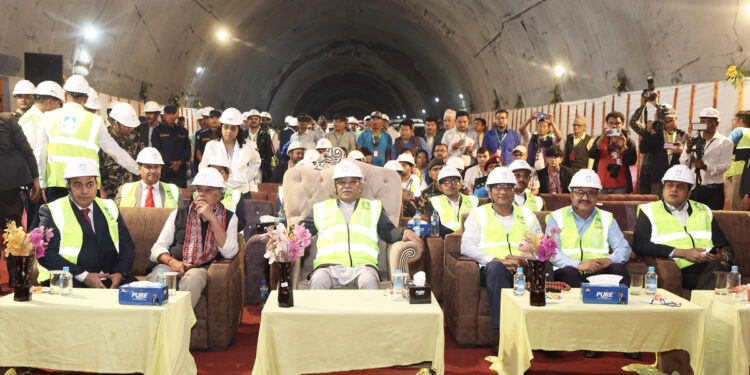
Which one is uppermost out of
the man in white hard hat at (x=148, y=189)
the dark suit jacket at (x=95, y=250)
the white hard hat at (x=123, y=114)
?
the white hard hat at (x=123, y=114)

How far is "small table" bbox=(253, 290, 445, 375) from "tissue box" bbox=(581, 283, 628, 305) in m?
0.93

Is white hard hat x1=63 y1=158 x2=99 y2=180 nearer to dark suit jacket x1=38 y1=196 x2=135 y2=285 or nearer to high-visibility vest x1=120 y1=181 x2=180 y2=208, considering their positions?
dark suit jacket x1=38 y1=196 x2=135 y2=285

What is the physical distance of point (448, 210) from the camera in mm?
6773

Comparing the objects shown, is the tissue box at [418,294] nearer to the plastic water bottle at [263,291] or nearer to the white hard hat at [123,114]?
the plastic water bottle at [263,291]

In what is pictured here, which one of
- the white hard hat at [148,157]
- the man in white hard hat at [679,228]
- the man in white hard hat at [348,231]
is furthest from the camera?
the white hard hat at [148,157]

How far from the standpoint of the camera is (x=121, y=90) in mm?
12281

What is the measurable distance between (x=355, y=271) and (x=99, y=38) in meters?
7.78

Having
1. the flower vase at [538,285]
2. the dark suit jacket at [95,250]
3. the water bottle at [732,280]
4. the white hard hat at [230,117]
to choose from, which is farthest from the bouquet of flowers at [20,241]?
the water bottle at [732,280]

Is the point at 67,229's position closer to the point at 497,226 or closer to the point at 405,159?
the point at 497,226

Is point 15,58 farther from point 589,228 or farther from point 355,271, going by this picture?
point 589,228

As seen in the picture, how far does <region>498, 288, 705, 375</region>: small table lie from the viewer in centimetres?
379

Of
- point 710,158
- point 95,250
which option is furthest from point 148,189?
point 710,158

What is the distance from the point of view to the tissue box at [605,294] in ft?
12.8

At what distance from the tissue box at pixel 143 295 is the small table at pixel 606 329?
2022mm
